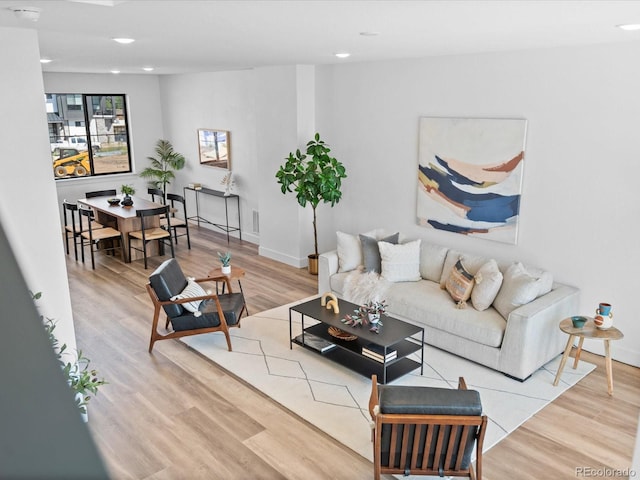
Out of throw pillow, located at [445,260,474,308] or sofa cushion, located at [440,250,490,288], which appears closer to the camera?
throw pillow, located at [445,260,474,308]

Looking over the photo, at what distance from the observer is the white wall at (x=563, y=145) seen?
477 centimetres

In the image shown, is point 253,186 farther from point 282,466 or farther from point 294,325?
point 282,466

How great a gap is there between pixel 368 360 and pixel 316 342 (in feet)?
1.84

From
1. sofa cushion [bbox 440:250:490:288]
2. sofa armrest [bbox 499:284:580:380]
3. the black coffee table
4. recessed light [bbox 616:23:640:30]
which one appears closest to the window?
the black coffee table

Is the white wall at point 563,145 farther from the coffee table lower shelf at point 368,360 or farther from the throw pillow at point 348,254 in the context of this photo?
the coffee table lower shelf at point 368,360

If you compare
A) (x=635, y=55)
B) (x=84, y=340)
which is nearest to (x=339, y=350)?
(x=84, y=340)

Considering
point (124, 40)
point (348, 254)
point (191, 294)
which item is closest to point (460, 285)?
point (348, 254)

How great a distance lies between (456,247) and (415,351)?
5.65 feet

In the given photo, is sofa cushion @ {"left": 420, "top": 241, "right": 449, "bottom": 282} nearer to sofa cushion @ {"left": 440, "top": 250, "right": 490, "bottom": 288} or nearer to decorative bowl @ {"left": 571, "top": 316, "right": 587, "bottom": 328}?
sofa cushion @ {"left": 440, "top": 250, "right": 490, "bottom": 288}

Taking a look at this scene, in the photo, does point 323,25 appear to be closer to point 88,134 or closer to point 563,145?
point 563,145

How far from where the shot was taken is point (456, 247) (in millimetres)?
6195

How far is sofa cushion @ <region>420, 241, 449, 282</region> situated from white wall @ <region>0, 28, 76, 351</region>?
3.68m

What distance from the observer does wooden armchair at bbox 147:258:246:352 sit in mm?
5141

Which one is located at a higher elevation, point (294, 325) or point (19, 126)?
point (19, 126)
